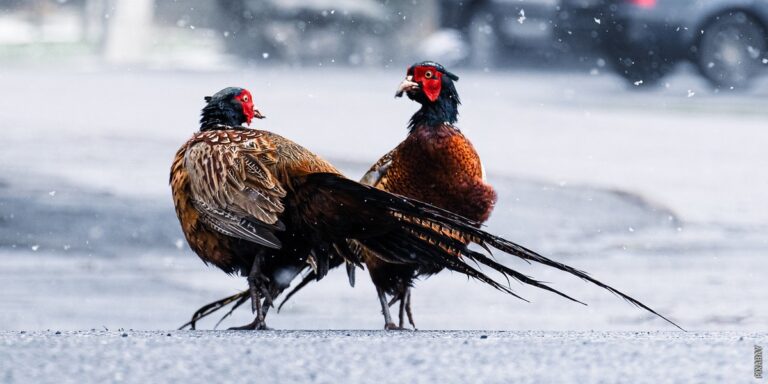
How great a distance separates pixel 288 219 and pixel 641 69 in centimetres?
1442

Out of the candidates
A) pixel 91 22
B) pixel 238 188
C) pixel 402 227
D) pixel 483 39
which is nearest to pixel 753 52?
pixel 483 39

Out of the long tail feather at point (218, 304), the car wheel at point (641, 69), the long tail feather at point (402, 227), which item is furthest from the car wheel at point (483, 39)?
the long tail feather at point (402, 227)

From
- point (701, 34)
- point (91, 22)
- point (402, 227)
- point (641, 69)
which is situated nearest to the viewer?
point (402, 227)

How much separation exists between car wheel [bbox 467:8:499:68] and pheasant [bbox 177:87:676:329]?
52.4 feet

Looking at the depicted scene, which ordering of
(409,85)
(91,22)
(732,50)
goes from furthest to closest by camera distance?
1. (91,22)
2. (732,50)
3. (409,85)

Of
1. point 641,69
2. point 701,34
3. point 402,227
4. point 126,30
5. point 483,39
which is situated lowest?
point 402,227

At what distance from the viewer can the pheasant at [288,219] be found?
471 cm

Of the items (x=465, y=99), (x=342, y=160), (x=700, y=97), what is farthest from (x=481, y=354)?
(x=700, y=97)

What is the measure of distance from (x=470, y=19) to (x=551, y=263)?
16635 millimetres

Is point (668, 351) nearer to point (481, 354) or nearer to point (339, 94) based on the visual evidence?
point (481, 354)

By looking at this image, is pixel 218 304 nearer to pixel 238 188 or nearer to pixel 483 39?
pixel 238 188

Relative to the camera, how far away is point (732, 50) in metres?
17.7

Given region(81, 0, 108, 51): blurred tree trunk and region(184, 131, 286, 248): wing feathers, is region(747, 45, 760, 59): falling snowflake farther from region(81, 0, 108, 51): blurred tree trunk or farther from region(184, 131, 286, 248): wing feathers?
region(184, 131, 286, 248): wing feathers

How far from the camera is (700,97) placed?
18.2m
